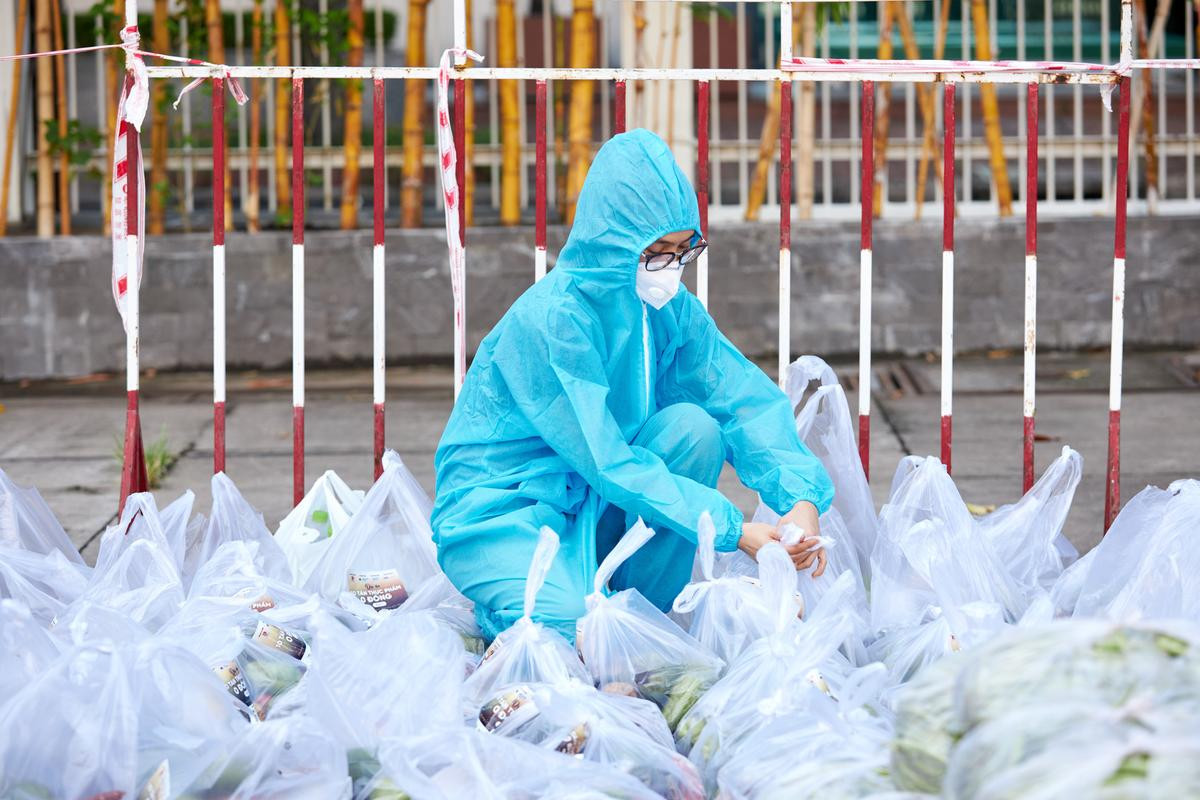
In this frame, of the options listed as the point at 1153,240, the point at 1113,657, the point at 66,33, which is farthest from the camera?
the point at 66,33

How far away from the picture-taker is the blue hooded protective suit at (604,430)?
2.83 metres

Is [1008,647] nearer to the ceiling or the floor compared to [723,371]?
nearer to the floor

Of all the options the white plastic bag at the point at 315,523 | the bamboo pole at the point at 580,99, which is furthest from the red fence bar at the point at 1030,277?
the bamboo pole at the point at 580,99

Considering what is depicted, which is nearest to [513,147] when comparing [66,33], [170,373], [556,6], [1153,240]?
[556,6]

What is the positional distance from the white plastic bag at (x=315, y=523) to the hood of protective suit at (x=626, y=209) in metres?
0.82

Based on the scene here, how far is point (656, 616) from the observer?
2723 millimetres

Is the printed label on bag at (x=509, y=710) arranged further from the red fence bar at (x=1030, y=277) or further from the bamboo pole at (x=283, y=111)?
the bamboo pole at (x=283, y=111)

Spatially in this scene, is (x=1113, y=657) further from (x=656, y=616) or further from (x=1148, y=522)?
(x=1148, y=522)

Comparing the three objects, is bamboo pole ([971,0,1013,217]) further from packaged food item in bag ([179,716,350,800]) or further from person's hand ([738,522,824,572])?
packaged food item in bag ([179,716,350,800])

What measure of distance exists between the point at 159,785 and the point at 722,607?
990 mm

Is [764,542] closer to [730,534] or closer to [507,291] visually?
[730,534]

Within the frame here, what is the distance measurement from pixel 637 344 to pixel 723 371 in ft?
0.84

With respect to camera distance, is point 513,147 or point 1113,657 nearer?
point 1113,657

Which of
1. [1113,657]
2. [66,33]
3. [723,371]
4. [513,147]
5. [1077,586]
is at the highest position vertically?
[66,33]
